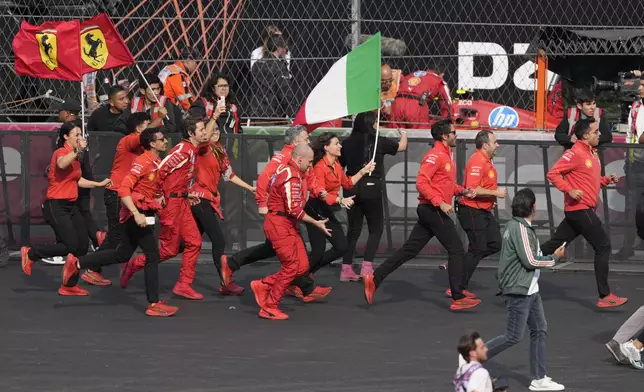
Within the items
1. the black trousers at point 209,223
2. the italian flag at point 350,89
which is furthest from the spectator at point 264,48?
the black trousers at point 209,223

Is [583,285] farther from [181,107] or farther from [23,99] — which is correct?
[23,99]

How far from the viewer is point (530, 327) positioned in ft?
29.7

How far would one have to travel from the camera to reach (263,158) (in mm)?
14422

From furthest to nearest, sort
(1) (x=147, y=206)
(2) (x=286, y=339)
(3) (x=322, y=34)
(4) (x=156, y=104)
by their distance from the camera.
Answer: (3) (x=322, y=34), (4) (x=156, y=104), (1) (x=147, y=206), (2) (x=286, y=339)

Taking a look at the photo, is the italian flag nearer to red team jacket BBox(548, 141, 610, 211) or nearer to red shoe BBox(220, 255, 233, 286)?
red shoe BBox(220, 255, 233, 286)

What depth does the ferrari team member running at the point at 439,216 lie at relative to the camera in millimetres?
11656

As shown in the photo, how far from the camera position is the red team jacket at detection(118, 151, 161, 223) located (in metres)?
11.2

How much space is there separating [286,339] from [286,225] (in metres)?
1.13

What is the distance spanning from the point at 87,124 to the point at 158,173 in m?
3.58

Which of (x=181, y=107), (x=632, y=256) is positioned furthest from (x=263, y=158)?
(x=632, y=256)

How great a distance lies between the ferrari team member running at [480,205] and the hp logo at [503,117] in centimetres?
469

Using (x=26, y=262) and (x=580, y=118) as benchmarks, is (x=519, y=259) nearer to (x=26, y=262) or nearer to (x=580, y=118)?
(x=580, y=118)

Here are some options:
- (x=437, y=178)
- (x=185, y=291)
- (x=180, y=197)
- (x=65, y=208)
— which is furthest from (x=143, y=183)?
(x=437, y=178)

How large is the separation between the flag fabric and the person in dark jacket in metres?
2.80
